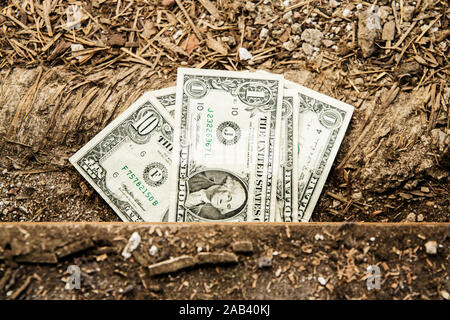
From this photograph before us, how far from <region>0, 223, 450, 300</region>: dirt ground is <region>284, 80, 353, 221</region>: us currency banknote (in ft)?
1.18

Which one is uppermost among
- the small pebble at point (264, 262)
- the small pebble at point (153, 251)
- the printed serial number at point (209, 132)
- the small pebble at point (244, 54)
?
the small pebble at point (244, 54)

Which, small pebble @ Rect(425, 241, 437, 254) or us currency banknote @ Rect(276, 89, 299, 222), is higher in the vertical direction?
us currency banknote @ Rect(276, 89, 299, 222)

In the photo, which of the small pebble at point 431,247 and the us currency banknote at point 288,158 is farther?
the us currency banknote at point 288,158

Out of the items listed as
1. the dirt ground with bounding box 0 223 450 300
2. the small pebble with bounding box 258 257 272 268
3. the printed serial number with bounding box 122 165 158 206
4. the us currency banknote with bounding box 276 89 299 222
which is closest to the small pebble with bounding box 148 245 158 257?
the dirt ground with bounding box 0 223 450 300

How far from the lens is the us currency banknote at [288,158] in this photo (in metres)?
1.44

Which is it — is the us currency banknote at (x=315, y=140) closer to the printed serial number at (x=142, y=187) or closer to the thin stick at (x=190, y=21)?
the thin stick at (x=190, y=21)

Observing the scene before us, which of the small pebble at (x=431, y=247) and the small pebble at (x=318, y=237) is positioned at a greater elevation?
the small pebble at (x=318, y=237)

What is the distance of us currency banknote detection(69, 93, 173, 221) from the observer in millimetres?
1446

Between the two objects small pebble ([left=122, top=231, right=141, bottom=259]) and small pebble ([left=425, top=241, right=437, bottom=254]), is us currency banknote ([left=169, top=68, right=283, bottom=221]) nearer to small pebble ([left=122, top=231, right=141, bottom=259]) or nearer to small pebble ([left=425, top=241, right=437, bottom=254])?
small pebble ([left=122, top=231, right=141, bottom=259])

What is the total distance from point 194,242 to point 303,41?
3.36ft

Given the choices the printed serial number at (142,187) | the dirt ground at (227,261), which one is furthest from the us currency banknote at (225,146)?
the dirt ground at (227,261)

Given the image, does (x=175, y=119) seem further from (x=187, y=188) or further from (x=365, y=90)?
(x=365, y=90)
